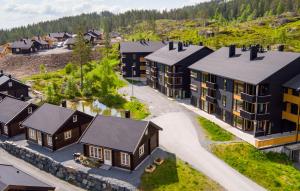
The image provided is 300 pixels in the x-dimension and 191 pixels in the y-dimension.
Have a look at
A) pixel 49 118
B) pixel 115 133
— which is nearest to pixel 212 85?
pixel 115 133

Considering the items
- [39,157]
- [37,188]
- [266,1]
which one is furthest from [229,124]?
[266,1]

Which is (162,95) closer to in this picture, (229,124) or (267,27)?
(229,124)

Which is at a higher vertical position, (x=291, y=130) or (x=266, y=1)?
(x=266, y=1)

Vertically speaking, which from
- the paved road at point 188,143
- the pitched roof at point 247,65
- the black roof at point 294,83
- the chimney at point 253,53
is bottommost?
the paved road at point 188,143

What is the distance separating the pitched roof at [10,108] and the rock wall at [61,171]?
4.87m

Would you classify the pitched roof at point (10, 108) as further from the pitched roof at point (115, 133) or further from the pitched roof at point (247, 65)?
the pitched roof at point (247, 65)

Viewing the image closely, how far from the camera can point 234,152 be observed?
138 ft

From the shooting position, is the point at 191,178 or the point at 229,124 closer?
the point at 191,178

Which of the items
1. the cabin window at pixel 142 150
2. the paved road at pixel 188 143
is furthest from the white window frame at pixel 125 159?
the paved road at pixel 188 143

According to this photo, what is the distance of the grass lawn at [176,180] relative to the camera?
113 ft

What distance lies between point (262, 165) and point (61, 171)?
24.3m

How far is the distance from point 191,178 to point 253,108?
54.2 feet

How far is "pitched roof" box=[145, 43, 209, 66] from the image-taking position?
68.4m

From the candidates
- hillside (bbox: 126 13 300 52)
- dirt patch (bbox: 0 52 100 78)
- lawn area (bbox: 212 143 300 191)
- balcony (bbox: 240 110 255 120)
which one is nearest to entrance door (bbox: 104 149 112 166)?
lawn area (bbox: 212 143 300 191)
